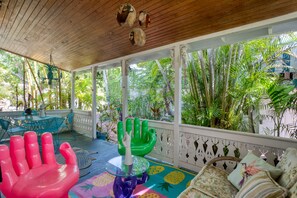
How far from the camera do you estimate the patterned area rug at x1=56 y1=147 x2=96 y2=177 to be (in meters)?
3.13

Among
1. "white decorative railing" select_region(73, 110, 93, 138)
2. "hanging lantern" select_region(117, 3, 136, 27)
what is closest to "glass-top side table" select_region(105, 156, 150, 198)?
"hanging lantern" select_region(117, 3, 136, 27)

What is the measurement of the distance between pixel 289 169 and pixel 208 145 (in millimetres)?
1491

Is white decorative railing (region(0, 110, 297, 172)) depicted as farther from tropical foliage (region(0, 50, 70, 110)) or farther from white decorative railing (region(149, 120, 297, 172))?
tropical foliage (region(0, 50, 70, 110))

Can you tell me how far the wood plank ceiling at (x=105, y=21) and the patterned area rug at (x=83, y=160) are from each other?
2.52 metres

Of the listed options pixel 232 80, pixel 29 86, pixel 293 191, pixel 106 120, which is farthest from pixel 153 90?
pixel 29 86

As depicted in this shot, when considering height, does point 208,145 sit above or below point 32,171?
below

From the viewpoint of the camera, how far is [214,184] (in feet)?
6.12

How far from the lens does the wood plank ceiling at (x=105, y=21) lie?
221 cm

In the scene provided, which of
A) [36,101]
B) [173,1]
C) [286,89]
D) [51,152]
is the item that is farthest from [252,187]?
[36,101]

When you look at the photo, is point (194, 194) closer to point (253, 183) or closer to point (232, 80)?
point (253, 183)

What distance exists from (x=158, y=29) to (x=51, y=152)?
7.98ft

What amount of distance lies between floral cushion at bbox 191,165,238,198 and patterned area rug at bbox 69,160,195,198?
65 cm

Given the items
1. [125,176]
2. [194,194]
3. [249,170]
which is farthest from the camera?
[125,176]

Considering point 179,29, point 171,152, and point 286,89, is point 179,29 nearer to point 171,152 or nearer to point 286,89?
point 286,89
